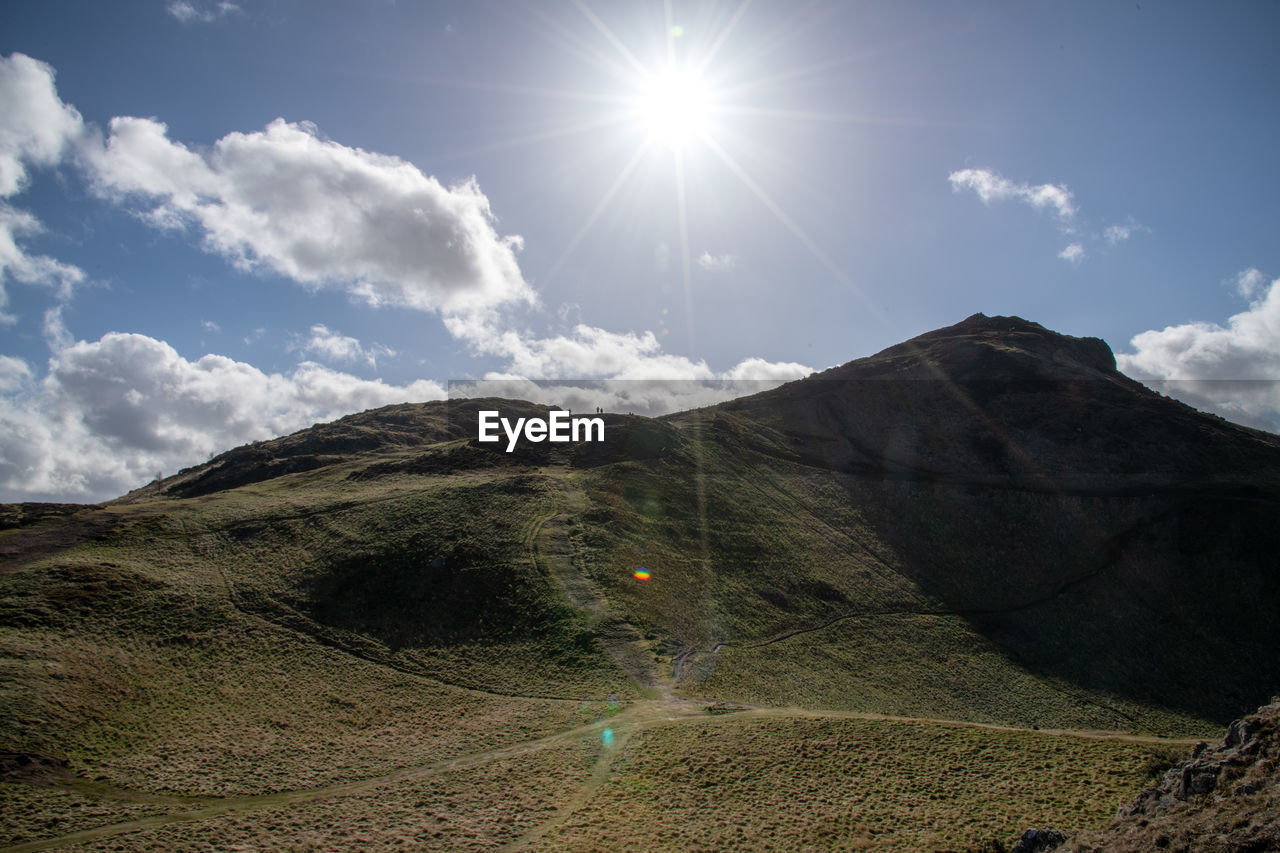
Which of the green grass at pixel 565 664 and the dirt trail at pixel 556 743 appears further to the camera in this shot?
the green grass at pixel 565 664

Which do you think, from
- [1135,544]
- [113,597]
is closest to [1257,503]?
[1135,544]

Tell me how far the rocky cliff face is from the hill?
6.36 m

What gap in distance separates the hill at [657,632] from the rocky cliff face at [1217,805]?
6359 mm

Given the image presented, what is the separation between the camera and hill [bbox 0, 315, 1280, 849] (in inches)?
1039

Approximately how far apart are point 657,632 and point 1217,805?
33735 millimetres

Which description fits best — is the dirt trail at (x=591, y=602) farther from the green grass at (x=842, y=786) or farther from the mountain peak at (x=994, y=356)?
the mountain peak at (x=994, y=356)

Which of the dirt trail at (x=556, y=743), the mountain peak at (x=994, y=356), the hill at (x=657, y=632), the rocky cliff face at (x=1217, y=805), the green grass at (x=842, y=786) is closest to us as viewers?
the rocky cliff face at (x=1217, y=805)

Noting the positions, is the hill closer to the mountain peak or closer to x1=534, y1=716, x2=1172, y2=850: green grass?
x1=534, y1=716, x2=1172, y2=850: green grass

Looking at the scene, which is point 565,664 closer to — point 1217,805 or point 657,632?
point 657,632

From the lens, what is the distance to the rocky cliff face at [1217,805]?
14070 mm

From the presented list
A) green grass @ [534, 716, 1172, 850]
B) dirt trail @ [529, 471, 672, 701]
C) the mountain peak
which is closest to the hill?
green grass @ [534, 716, 1172, 850]

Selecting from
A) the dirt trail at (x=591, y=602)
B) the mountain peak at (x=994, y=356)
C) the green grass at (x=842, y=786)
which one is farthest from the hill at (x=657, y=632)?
the mountain peak at (x=994, y=356)

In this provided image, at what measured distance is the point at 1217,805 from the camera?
16.1 m

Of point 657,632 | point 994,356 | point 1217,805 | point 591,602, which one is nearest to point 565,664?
point 591,602
